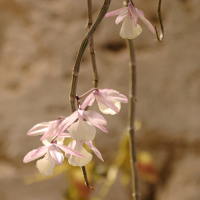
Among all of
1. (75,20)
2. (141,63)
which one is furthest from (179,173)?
(75,20)

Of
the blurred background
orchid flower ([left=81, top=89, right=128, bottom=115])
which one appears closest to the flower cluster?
orchid flower ([left=81, top=89, right=128, bottom=115])

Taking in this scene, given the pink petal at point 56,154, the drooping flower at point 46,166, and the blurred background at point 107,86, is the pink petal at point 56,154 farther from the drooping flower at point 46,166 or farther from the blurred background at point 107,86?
the blurred background at point 107,86

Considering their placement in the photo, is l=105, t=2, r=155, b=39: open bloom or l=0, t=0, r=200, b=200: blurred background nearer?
l=105, t=2, r=155, b=39: open bloom

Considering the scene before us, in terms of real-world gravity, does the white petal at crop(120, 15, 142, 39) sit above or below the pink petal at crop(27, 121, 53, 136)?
above

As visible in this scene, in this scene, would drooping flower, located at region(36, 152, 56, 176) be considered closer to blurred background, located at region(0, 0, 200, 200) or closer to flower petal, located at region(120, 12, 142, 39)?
flower petal, located at region(120, 12, 142, 39)

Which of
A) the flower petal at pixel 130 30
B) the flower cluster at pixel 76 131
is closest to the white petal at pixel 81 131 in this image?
the flower cluster at pixel 76 131

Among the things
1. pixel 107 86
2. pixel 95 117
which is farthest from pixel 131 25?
pixel 107 86
